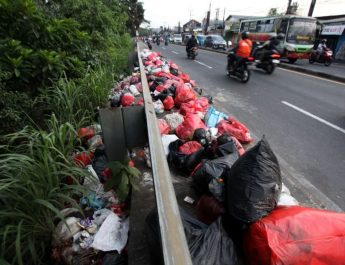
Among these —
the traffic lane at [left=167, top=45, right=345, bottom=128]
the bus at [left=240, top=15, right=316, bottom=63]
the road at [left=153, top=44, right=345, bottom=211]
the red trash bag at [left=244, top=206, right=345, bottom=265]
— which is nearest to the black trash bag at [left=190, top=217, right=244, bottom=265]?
the red trash bag at [left=244, top=206, right=345, bottom=265]

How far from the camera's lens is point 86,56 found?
18.6 ft

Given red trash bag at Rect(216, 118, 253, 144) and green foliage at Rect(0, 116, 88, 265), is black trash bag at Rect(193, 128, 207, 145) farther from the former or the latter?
green foliage at Rect(0, 116, 88, 265)

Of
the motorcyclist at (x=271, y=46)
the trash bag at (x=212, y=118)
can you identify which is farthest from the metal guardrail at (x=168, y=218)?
the motorcyclist at (x=271, y=46)

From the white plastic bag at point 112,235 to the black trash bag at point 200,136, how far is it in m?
1.63

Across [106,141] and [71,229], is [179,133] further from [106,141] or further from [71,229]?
[71,229]

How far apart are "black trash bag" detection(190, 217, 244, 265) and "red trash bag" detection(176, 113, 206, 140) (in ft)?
6.97

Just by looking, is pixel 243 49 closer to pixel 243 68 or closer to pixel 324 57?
pixel 243 68

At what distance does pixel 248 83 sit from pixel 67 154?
28.9ft

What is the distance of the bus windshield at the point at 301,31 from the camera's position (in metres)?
17.9

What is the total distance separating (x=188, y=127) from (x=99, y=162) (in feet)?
4.94

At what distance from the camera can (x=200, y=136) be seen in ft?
11.6

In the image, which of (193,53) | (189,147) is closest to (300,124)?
(189,147)

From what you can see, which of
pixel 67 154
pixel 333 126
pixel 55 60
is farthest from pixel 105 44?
pixel 333 126

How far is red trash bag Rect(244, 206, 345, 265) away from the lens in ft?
5.15
